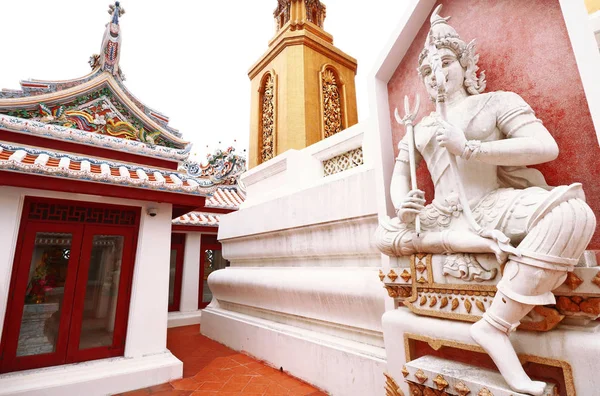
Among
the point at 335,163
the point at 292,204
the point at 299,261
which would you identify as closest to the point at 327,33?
the point at 335,163

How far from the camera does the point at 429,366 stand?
190 centimetres

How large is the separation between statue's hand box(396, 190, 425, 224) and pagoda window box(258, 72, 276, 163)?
4377 millimetres

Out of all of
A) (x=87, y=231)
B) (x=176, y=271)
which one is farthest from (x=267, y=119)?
(x=176, y=271)

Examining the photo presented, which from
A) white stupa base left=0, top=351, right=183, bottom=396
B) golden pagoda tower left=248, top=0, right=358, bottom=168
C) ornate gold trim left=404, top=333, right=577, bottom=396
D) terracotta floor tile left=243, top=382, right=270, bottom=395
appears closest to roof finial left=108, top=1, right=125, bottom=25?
golden pagoda tower left=248, top=0, right=358, bottom=168

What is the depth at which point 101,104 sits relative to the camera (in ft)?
15.8

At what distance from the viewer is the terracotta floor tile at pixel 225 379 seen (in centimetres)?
328

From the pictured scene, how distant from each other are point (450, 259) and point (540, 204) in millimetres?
601

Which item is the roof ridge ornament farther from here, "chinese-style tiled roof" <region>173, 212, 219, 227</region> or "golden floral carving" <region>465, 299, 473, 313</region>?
"golden floral carving" <region>465, 299, 473, 313</region>

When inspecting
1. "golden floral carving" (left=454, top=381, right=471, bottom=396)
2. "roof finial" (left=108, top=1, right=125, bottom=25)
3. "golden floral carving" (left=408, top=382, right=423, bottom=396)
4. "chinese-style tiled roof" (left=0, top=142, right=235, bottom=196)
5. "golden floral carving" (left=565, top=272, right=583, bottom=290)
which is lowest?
"golden floral carving" (left=408, top=382, right=423, bottom=396)

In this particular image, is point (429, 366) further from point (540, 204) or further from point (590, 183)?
point (590, 183)

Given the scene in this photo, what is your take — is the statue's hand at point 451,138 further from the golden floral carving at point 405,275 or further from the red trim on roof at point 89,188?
the red trim on roof at point 89,188

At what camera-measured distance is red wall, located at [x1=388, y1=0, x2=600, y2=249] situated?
190 centimetres

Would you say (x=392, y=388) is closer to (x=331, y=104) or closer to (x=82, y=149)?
(x=82, y=149)

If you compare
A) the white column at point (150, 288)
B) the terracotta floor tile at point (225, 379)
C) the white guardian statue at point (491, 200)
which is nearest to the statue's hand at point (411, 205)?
the white guardian statue at point (491, 200)
